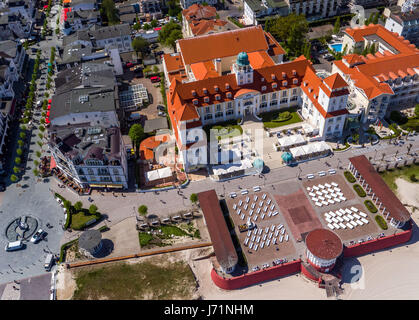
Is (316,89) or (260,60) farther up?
(260,60)

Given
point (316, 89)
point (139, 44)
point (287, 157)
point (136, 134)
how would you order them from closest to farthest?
point (287, 157) < point (316, 89) < point (136, 134) < point (139, 44)

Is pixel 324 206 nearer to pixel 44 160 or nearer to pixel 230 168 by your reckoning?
pixel 230 168

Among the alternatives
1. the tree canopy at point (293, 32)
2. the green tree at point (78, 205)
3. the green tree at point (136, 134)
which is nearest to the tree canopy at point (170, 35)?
the tree canopy at point (293, 32)

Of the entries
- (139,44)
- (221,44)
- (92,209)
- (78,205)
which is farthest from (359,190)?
(139,44)

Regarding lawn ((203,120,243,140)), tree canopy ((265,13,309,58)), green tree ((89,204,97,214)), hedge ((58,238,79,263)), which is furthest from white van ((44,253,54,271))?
tree canopy ((265,13,309,58))

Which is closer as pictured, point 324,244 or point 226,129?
point 324,244

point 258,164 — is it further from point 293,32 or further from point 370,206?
point 293,32

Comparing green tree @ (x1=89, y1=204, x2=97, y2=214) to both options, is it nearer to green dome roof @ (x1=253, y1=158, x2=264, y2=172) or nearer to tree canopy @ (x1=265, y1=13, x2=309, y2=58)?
green dome roof @ (x1=253, y1=158, x2=264, y2=172)

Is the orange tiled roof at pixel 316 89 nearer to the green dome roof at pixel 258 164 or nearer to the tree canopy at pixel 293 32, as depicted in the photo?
the green dome roof at pixel 258 164
